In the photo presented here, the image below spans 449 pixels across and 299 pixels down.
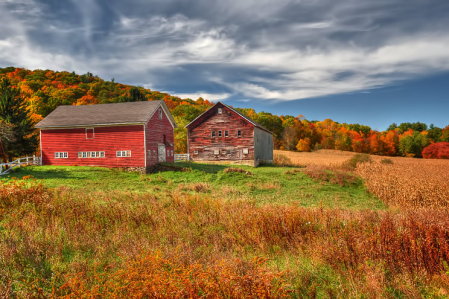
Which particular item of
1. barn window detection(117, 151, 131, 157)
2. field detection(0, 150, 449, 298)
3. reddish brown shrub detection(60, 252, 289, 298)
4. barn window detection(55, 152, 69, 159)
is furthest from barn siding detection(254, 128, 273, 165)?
reddish brown shrub detection(60, 252, 289, 298)

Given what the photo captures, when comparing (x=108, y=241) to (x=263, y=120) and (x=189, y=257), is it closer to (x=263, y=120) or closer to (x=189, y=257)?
(x=189, y=257)

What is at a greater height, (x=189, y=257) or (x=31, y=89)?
(x=31, y=89)

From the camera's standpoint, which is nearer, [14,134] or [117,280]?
[117,280]

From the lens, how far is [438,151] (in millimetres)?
73688

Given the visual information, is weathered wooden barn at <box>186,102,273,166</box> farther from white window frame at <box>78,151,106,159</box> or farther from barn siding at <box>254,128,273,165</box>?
white window frame at <box>78,151,106,159</box>

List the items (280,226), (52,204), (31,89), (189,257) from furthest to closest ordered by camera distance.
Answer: (31,89) < (52,204) < (280,226) < (189,257)

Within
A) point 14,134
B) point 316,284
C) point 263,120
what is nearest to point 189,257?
point 316,284

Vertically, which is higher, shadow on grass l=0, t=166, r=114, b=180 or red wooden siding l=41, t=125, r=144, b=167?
red wooden siding l=41, t=125, r=144, b=167

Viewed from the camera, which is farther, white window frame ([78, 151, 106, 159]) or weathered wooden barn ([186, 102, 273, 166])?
weathered wooden barn ([186, 102, 273, 166])

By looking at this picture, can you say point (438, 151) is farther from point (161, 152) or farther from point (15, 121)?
point (15, 121)

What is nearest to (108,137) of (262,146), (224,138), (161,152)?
(161,152)

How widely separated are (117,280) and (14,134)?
1423 inches

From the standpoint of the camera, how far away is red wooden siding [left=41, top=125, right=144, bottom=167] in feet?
96.7

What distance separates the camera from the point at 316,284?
493 cm
